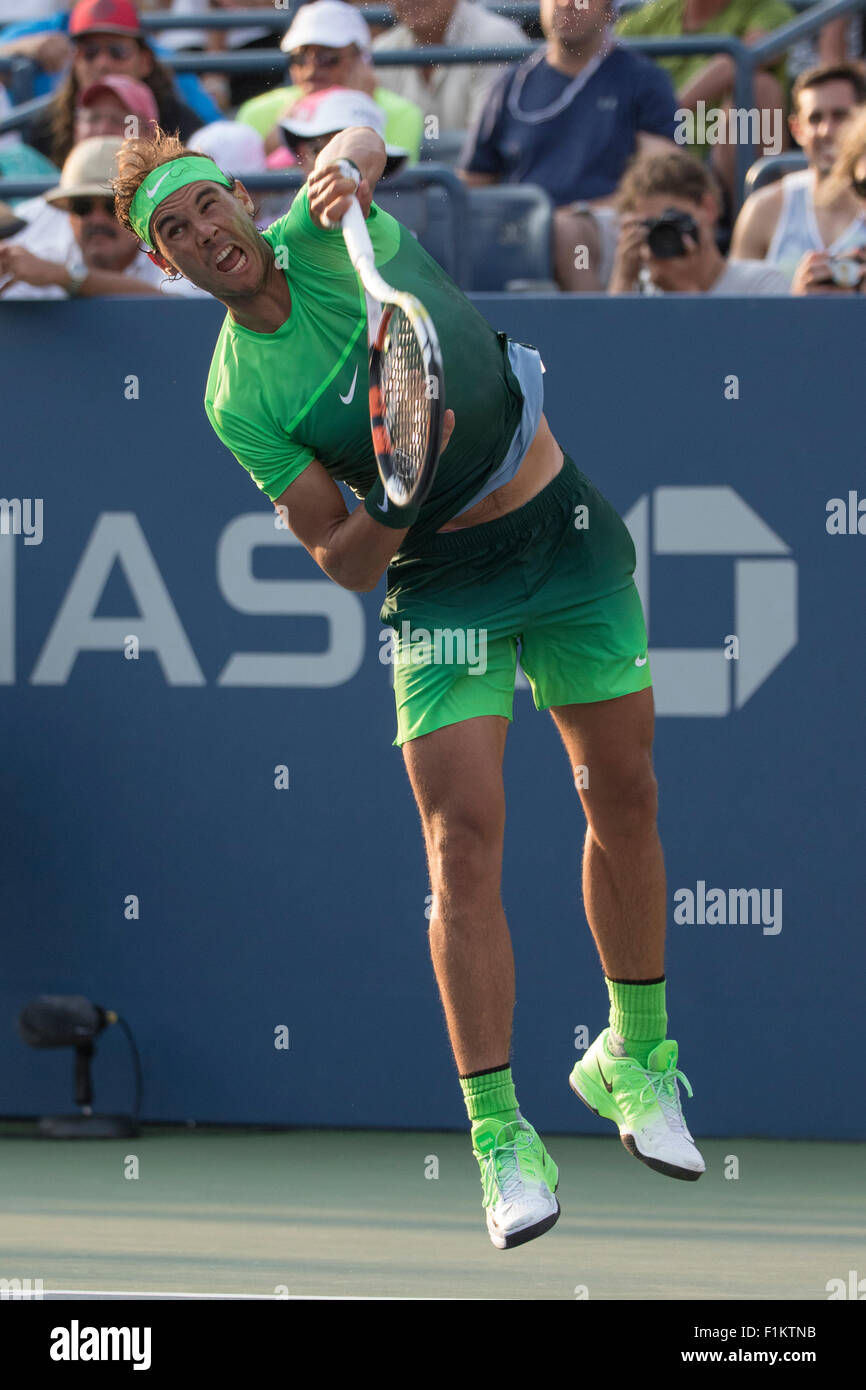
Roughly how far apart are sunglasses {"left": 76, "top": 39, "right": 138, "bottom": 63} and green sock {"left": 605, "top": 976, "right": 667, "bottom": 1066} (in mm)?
4743

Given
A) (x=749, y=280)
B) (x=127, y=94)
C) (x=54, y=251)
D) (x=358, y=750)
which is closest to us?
(x=358, y=750)

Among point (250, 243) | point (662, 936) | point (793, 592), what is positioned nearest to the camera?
point (250, 243)

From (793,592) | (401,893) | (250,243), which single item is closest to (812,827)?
(793,592)

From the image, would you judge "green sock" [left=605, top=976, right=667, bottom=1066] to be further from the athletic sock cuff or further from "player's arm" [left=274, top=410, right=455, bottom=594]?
"player's arm" [left=274, top=410, right=455, bottom=594]

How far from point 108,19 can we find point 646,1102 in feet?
17.0

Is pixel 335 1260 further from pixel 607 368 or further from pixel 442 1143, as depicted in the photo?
pixel 607 368

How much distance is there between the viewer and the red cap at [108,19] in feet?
25.3

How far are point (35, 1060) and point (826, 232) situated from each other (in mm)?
3695

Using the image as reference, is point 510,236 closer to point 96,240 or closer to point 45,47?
point 96,240

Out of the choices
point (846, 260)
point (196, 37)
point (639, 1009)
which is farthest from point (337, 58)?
point (639, 1009)

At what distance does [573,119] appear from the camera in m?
7.18

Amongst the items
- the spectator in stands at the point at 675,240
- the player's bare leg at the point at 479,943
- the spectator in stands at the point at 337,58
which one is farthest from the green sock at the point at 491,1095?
the spectator in stands at the point at 337,58

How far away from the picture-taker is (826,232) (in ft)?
21.6

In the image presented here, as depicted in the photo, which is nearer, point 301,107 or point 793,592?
point 793,592
